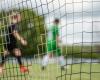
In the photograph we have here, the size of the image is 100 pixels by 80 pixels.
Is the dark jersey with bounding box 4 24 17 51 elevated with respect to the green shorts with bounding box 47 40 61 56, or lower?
elevated

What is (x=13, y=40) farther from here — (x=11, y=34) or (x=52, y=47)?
(x=52, y=47)

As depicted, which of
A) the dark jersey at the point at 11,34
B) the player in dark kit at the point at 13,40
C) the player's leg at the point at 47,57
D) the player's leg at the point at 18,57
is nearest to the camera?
the player in dark kit at the point at 13,40

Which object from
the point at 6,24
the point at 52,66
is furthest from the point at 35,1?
the point at 52,66

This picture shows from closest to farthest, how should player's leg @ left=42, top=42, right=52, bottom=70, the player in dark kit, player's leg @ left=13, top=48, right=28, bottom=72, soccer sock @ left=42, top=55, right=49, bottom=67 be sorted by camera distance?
the player in dark kit → player's leg @ left=13, top=48, right=28, bottom=72 → player's leg @ left=42, top=42, right=52, bottom=70 → soccer sock @ left=42, top=55, right=49, bottom=67

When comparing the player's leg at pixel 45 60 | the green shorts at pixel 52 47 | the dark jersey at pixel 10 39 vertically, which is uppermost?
the dark jersey at pixel 10 39

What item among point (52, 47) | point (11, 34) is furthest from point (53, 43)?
point (11, 34)

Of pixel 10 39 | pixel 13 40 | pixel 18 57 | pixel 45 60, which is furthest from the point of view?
pixel 45 60

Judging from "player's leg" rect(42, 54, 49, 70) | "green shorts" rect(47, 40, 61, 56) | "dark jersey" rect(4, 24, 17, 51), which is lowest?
"player's leg" rect(42, 54, 49, 70)

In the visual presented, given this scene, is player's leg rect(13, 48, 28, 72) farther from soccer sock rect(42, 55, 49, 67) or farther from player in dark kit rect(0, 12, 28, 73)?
soccer sock rect(42, 55, 49, 67)

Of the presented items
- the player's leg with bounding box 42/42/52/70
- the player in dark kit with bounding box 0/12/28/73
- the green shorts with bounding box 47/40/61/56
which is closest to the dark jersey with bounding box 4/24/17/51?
the player in dark kit with bounding box 0/12/28/73

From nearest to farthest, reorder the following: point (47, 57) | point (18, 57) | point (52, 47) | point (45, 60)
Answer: point (52, 47) → point (18, 57) → point (47, 57) → point (45, 60)

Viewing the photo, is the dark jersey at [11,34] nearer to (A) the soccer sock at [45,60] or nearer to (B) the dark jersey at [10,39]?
(B) the dark jersey at [10,39]

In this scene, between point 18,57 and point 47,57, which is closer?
point 18,57

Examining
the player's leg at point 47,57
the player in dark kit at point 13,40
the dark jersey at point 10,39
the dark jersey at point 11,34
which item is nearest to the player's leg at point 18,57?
the player in dark kit at point 13,40
